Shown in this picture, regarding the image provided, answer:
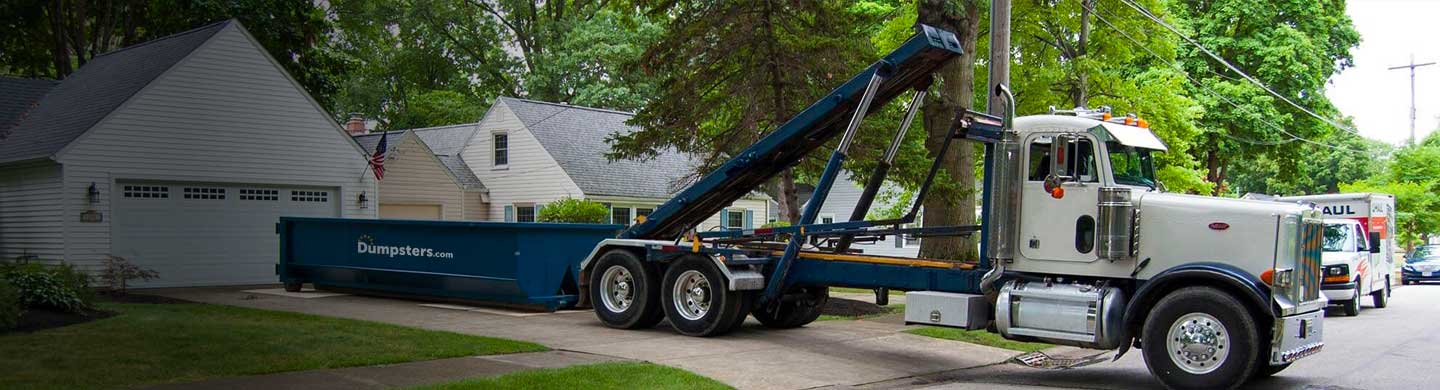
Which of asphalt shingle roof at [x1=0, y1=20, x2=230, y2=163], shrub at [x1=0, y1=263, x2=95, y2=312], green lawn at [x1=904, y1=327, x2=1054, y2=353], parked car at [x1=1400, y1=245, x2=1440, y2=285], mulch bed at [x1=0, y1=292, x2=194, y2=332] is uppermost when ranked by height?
asphalt shingle roof at [x1=0, y1=20, x2=230, y2=163]

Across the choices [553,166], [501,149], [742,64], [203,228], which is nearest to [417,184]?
[553,166]

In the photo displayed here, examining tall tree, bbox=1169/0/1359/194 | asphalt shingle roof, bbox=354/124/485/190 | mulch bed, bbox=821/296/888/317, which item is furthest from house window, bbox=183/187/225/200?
tall tree, bbox=1169/0/1359/194

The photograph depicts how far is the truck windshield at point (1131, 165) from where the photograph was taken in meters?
11.1

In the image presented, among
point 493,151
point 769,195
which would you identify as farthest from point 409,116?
point 769,195

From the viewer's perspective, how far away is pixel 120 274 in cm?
1839

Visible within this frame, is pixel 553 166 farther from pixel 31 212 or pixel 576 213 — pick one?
pixel 31 212

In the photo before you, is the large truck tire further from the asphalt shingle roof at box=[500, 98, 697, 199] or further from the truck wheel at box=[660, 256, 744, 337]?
the asphalt shingle roof at box=[500, 98, 697, 199]

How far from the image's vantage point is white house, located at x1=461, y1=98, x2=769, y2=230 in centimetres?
3294

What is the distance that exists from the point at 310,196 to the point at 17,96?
6.72 meters

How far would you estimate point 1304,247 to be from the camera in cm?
1070

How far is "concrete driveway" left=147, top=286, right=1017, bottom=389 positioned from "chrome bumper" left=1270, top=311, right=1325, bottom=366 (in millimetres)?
3221

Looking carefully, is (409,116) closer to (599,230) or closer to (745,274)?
(599,230)

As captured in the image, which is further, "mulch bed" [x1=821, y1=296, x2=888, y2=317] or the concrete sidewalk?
"mulch bed" [x1=821, y1=296, x2=888, y2=317]

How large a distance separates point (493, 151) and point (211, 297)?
17063 mm
